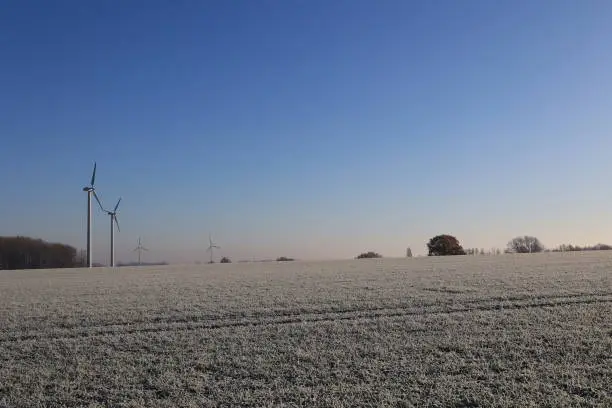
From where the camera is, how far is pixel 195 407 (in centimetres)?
834

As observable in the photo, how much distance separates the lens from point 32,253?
372 ft

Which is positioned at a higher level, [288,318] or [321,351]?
[288,318]

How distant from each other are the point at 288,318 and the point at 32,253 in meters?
114

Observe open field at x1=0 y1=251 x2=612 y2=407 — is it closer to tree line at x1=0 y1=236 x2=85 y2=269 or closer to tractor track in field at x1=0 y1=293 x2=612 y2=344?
tractor track in field at x1=0 y1=293 x2=612 y2=344

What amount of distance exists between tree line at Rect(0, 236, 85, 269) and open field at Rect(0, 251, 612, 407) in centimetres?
10141

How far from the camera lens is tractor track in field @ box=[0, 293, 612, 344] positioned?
46.3 ft

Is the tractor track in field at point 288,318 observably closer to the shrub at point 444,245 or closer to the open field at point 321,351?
the open field at point 321,351

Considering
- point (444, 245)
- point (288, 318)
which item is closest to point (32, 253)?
point (444, 245)

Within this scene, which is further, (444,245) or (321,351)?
(444,245)

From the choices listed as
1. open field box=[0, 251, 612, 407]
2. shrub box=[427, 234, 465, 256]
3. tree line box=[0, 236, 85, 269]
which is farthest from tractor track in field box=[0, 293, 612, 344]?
tree line box=[0, 236, 85, 269]

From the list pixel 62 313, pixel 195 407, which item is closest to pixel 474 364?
pixel 195 407

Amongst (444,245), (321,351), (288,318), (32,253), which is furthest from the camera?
(32,253)

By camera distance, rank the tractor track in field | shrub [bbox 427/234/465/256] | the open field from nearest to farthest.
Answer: the open field, the tractor track in field, shrub [bbox 427/234/465/256]

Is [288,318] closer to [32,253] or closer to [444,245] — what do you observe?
[444,245]
